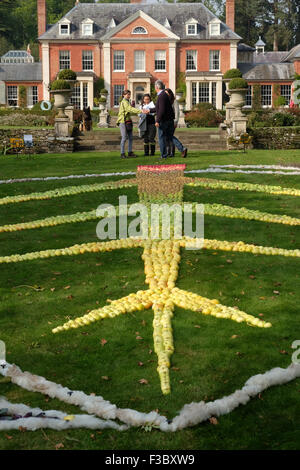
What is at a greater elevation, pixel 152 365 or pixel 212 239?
pixel 212 239

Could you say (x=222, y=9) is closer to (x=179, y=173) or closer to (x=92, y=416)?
(x=179, y=173)

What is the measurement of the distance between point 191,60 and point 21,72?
45.0 feet

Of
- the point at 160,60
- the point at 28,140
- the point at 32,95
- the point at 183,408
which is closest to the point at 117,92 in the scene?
the point at 160,60

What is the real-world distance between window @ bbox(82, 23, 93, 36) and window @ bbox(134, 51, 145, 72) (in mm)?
3854

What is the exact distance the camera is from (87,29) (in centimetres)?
4634

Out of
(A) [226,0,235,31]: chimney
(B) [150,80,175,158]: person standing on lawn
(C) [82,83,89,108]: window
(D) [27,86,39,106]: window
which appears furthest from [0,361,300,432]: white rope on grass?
(A) [226,0,235,31]: chimney

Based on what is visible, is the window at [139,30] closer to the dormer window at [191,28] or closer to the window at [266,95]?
the dormer window at [191,28]

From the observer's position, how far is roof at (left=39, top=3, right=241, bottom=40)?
46.3m

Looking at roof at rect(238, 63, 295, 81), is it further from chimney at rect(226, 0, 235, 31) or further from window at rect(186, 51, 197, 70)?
window at rect(186, 51, 197, 70)

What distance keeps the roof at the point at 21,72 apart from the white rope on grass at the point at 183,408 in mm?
46482

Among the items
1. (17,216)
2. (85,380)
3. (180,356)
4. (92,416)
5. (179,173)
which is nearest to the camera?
(92,416)
